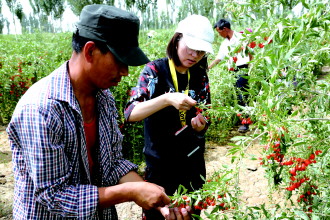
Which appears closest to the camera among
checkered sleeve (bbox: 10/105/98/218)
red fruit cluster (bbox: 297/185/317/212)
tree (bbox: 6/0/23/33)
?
checkered sleeve (bbox: 10/105/98/218)

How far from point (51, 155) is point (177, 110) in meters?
0.98

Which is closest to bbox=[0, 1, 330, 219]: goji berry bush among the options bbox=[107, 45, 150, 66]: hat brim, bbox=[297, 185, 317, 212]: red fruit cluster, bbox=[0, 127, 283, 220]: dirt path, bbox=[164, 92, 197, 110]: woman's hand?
bbox=[297, 185, 317, 212]: red fruit cluster

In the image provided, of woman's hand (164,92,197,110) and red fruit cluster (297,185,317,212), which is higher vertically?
woman's hand (164,92,197,110)

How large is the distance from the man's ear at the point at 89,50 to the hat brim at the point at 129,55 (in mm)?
65

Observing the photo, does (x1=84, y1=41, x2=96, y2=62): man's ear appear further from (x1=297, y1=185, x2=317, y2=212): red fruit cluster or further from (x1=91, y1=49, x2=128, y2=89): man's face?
(x1=297, y1=185, x2=317, y2=212): red fruit cluster

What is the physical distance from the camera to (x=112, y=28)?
44.1 inches

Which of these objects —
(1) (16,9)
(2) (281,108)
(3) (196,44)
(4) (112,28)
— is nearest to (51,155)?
(4) (112,28)

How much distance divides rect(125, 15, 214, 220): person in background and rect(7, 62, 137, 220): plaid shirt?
1.98ft

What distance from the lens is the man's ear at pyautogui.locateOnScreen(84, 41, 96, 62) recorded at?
3.64ft

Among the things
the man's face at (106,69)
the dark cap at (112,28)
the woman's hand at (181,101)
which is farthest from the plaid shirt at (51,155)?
the woman's hand at (181,101)

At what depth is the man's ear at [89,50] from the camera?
43.7 inches

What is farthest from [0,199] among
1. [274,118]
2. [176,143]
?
[274,118]

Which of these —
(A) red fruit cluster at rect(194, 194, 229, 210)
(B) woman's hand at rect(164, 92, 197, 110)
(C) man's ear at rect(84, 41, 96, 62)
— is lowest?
(A) red fruit cluster at rect(194, 194, 229, 210)

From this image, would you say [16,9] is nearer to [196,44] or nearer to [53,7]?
[53,7]
